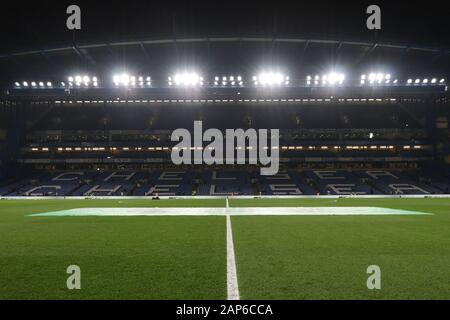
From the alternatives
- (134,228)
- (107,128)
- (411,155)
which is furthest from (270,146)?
(134,228)

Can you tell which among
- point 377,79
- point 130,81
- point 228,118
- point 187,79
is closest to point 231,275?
point 187,79

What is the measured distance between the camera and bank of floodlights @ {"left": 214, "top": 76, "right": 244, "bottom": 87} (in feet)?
182

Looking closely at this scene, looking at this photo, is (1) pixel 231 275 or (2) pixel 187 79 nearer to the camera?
(1) pixel 231 275

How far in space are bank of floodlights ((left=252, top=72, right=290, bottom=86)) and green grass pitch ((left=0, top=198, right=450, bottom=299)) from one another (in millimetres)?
43877

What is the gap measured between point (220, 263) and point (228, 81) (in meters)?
52.9

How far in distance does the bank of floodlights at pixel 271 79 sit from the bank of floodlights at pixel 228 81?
2635mm

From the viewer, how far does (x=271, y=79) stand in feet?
175

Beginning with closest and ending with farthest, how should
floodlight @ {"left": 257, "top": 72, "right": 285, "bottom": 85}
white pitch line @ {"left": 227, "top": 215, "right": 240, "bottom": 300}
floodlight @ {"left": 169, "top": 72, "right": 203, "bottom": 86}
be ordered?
white pitch line @ {"left": 227, "top": 215, "right": 240, "bottom": 300}
floodlight @ {"left": 257, "top": 72, "right": 285, "bottom": 85}
floodlight @ {"left": 169, "top": 72, "right": 203, "bottom": 86}

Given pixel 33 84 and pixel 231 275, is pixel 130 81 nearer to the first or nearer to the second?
pixel 33 84

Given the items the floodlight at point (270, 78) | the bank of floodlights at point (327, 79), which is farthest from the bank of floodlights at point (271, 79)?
the bank of floodlights at point (327, 79)

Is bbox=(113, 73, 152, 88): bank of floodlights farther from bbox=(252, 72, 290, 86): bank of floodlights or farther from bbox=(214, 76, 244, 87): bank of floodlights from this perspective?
bbox=(252, 72, 290, 86): bank of floodlights

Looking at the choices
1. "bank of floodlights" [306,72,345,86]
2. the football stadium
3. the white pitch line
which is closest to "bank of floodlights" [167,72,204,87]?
the football stadium

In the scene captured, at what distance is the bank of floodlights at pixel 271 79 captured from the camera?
174 ft

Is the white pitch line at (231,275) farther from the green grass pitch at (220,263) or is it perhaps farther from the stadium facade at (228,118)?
the stadium facade at (228,118)
